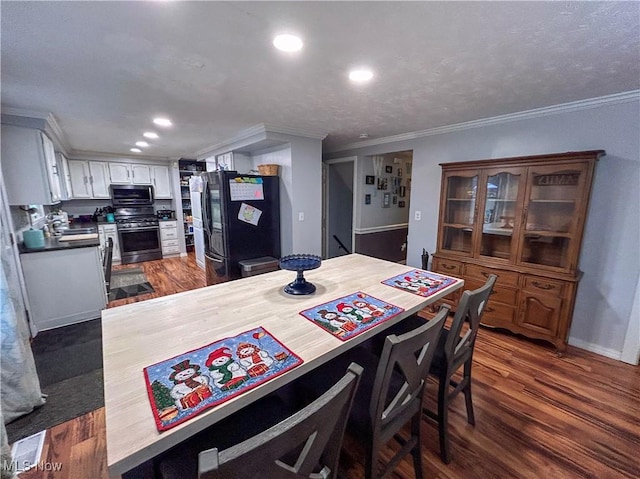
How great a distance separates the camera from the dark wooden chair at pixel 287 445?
51cm

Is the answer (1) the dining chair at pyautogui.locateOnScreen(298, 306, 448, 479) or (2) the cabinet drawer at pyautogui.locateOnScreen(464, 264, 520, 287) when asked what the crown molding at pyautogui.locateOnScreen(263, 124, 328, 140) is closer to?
(2) the cabinet drawer at pyautogui.locateOnScreen(464, 264, 520, 287)

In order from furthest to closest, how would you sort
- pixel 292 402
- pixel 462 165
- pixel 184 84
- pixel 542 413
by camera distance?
pixel 462 165
pixel 184 84
pixel 542 413
pixel 292 402

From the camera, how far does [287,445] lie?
1.99ft

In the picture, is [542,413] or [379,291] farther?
[542,413]

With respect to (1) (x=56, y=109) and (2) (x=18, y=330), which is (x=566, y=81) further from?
(1) (x=56, y=109)

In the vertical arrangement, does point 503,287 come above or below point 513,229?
below

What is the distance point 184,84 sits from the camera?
76.8 inches

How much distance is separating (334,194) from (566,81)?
12.2 feet

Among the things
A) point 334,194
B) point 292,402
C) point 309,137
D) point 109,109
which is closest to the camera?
point 292,402

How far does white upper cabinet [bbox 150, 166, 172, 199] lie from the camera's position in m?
5.83

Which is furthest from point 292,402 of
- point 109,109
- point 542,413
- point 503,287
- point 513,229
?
point 109,109

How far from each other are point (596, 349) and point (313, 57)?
3477mm

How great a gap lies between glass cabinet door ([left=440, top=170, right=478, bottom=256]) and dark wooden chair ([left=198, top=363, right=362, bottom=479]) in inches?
109

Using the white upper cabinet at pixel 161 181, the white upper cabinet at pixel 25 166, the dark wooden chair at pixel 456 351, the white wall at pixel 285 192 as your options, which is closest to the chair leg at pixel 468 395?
the dark wooden chair at pixel 456 351
